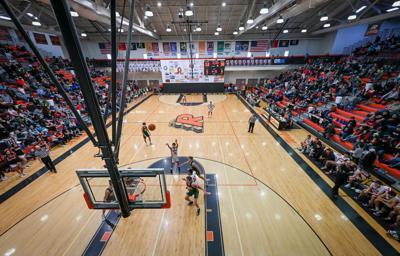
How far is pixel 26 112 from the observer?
11.5 m

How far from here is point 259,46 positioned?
24.1 meters

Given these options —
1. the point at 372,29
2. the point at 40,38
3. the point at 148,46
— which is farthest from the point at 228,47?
the point at 40,38

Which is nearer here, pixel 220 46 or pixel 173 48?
pixel 220 46

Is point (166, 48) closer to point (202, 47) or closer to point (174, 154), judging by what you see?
point (202, 47)

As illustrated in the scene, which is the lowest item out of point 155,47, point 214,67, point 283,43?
point 214,67

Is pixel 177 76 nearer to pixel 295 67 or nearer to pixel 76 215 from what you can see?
pixel 295 67

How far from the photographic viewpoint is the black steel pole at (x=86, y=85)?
187cm

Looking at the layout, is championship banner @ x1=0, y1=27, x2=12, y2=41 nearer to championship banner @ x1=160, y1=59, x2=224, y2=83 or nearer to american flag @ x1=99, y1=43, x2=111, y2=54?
american flag @ x1=99, y1=43, x2=111, y2=54

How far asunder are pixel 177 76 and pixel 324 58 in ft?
61.3

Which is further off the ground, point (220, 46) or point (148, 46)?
point (148, 46)

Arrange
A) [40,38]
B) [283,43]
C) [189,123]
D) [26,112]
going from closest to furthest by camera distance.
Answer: [26,112]
[189,123]
[40,38]
[283,43]

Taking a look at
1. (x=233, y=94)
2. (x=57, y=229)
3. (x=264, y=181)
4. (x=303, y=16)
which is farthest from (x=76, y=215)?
(x=303, y=16)

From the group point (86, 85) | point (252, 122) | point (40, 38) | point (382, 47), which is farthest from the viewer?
point (40, 38)

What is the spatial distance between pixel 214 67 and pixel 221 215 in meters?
20.6
